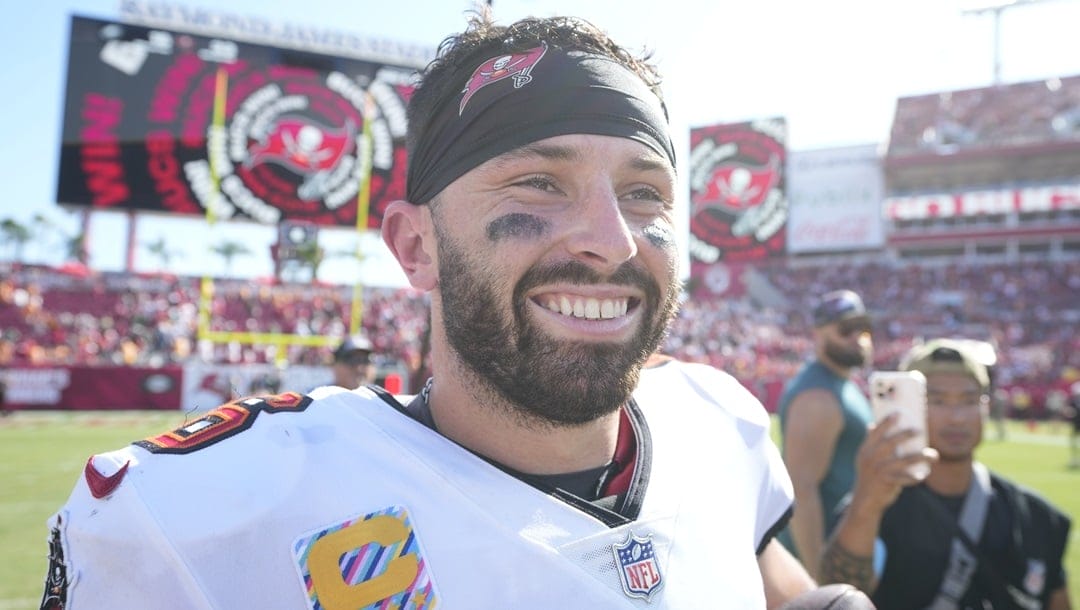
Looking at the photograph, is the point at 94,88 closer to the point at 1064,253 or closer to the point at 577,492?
the point at 577,492

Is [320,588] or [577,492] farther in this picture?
[577,492]

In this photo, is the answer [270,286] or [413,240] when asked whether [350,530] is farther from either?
[270,286]

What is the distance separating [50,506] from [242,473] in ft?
23.5

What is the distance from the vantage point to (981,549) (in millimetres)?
2551

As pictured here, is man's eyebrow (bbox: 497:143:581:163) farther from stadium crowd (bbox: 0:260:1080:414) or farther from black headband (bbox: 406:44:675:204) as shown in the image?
stadium crowd (bbox: 0:260:1080:414)

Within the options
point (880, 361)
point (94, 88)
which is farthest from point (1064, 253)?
point (94, 88)

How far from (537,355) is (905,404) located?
1.50 metres

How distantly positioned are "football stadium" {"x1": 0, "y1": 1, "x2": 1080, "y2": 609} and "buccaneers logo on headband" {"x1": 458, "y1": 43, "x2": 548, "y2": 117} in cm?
729

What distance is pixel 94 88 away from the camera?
1873cm

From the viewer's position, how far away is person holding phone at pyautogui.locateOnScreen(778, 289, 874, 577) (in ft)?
10.6

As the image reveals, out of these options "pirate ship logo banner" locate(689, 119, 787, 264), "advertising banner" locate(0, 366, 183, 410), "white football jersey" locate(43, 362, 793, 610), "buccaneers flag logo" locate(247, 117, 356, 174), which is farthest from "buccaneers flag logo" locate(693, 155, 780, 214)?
"white football jersey" locate(43, 362, 793, 610)

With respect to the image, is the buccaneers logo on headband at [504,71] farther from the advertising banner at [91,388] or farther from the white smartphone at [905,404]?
the advertising banner at [91,388]

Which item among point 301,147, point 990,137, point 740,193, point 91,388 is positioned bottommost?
point 91,388

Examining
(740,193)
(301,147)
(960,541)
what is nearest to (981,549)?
(960,541)
